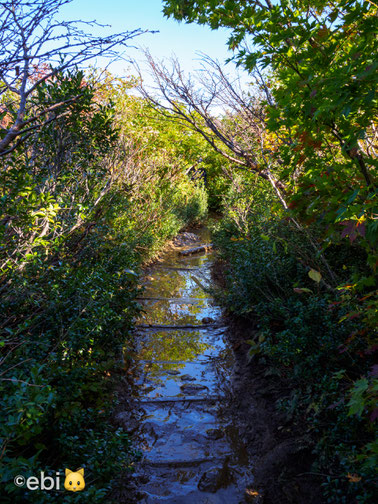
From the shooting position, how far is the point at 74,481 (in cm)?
208

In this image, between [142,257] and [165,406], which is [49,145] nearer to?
[165,406]

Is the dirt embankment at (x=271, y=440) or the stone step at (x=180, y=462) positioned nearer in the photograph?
the dirt embankment at (x=271, y=440)

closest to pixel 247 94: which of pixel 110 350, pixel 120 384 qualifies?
pixel 110 350

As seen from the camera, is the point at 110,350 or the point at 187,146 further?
the point at 187,146

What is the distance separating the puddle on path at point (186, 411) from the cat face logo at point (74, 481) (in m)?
1.01

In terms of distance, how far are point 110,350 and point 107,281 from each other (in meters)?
0.85

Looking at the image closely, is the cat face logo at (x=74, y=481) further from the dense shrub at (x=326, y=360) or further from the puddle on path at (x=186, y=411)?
the dense shrub at (x=326, y=360)

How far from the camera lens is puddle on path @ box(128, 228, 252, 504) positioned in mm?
3039

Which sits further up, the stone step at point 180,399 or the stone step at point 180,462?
the stone step at point 180,399

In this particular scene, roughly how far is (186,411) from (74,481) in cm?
219

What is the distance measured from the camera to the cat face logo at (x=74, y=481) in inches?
79.8

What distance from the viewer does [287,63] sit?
2633mm

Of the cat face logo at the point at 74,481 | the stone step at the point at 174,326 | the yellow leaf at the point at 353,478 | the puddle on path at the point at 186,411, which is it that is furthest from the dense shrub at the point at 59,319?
the yellow leaf at the point at 353,478

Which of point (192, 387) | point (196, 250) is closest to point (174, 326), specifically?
point (192, 387)
